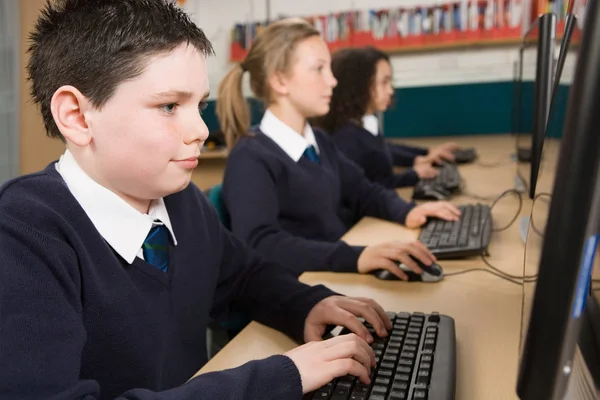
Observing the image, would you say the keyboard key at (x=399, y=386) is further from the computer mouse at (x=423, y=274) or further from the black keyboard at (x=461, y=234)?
the black keyboard at (x=461, y=234)

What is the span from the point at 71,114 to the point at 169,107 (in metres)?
0.11

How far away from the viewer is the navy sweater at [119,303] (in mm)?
537

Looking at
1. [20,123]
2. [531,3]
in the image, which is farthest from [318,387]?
[531,3]

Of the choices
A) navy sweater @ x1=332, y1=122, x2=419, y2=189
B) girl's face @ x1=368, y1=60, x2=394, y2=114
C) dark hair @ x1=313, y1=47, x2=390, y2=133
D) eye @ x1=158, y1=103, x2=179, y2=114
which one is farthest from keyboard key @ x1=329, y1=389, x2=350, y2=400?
girl's face @ x1=368, y1=60, x2=394, y2=114

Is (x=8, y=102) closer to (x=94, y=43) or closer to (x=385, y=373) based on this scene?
(x=94, y=43)

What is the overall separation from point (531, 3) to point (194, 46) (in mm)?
3322

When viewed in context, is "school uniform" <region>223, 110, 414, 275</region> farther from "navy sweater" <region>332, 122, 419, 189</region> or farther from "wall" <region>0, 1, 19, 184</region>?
"wall" <region>0, 1, 19, 184</region>

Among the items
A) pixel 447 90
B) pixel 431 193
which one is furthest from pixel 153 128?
pixel 447 90

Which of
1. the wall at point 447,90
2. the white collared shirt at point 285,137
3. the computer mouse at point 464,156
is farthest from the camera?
the wall at point 447,90

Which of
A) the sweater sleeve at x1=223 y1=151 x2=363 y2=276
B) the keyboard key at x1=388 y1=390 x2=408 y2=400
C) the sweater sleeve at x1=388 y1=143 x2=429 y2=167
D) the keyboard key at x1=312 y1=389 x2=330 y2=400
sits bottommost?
the sweater sleeve at x1=388 y1=143 x2=429 y2=167

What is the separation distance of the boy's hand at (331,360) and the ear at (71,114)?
339 millimetres

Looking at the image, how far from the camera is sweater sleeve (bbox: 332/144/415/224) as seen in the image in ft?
4.85

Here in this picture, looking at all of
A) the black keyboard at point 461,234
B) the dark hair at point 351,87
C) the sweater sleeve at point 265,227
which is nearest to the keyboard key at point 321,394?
the sweater sleeve at point 265,227

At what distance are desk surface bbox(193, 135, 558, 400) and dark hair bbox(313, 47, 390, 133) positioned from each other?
1064 mm
